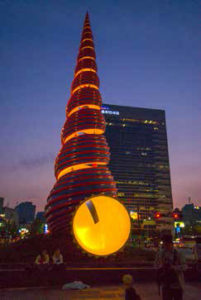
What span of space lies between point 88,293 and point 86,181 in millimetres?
17976

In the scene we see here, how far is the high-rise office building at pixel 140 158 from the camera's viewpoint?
152 m

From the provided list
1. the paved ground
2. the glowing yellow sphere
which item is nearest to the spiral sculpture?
the glowing yellow sphere

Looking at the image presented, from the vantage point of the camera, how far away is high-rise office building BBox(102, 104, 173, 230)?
152 metres

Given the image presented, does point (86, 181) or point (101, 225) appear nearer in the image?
point (101, 225)

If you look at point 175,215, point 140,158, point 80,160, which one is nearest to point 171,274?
point 175,215

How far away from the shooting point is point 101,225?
66.2ft

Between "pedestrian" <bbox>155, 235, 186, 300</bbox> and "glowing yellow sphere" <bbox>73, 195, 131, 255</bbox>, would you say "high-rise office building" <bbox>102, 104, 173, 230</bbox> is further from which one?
"pedestrian" <bbox>155, 235, 186, 300</bbox>

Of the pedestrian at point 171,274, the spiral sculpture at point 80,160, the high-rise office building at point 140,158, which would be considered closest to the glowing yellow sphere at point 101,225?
the spiral sculpture at point 80,160

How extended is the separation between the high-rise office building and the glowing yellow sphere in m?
125

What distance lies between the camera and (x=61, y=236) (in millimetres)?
26797

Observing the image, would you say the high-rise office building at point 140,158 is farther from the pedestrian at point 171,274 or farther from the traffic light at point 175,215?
the pedestrian at point 171,274

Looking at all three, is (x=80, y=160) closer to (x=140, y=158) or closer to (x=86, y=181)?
(x=86, y=181)

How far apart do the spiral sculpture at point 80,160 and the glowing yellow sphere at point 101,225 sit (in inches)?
207

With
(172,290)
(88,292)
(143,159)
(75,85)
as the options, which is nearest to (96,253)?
(88,292)
